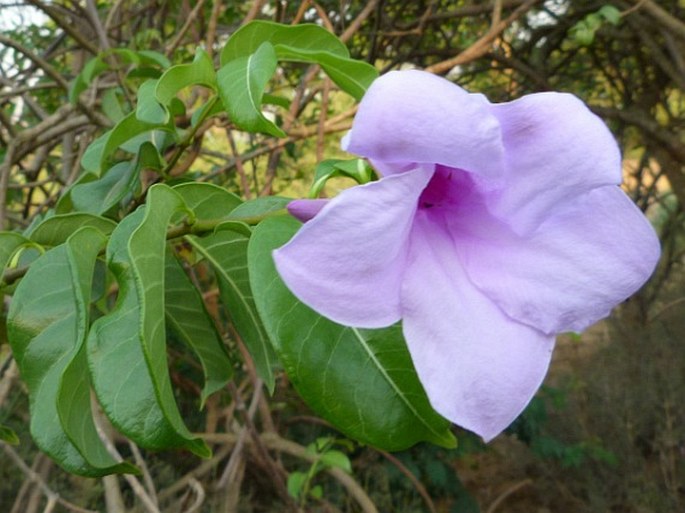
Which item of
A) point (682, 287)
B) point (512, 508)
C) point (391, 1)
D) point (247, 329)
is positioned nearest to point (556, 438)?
point (512, 508)

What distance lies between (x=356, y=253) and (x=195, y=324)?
359mm

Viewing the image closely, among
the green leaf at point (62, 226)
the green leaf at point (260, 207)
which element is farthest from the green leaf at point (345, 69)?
the green leaf at point (62, 226)

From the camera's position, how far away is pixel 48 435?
547 millimetres

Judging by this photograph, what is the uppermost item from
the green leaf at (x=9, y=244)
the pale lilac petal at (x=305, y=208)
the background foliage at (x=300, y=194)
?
the pale lilac petal at (x=305, y=208)

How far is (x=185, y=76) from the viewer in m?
0.65

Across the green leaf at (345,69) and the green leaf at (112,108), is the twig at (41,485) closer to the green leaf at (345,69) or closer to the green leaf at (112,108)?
the green leaf at (112,108)

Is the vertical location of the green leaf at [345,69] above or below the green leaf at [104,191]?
above

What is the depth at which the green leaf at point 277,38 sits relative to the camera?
2.22 feet

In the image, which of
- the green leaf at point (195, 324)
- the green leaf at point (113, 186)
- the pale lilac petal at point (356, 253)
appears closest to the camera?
the pale lilac petal at point (356, 253)

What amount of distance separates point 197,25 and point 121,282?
5.68 ft

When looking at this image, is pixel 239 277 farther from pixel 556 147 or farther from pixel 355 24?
pixel 355 24

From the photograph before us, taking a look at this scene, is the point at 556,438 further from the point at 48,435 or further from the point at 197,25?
the point at 48,435

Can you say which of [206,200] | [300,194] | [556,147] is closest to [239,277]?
[206,200]

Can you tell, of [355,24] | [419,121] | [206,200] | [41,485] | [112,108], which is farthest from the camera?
[355,24]
